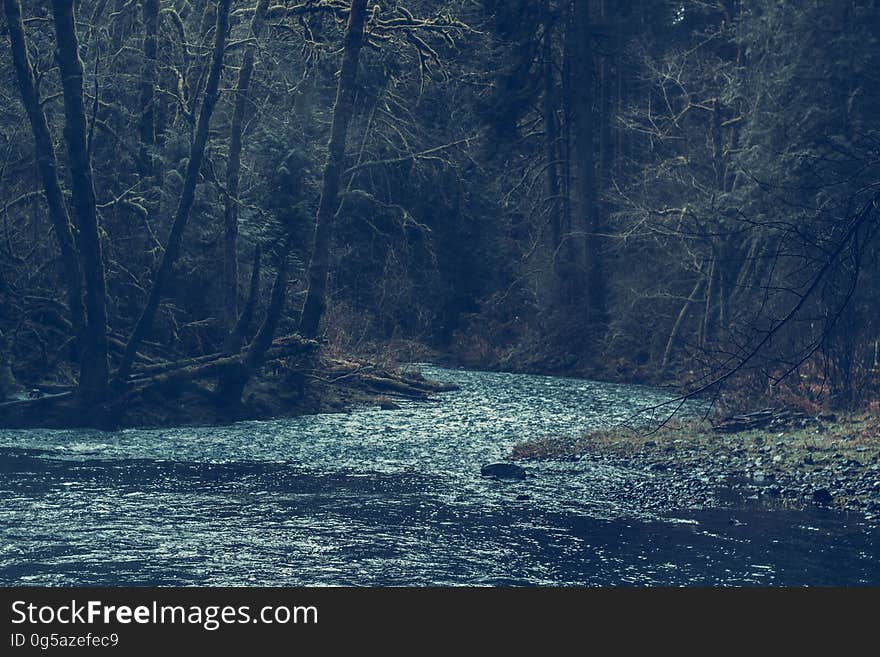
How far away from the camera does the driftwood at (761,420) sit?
68.6 ft

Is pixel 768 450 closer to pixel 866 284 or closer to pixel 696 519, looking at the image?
pixel 696 519

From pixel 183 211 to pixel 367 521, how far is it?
1093cm

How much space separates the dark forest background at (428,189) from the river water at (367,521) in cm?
273

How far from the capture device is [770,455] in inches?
729

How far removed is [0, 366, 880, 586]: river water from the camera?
1166 centimetres

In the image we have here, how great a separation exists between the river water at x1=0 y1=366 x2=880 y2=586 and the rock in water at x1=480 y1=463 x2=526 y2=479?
15.1 inches

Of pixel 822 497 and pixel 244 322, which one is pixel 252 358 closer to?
pixel 244 322

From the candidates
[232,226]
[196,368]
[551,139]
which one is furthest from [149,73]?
[551,139]

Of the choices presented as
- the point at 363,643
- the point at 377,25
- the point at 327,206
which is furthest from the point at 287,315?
the point at 363,643

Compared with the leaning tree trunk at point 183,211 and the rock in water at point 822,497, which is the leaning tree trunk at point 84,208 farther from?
the rock in water at point 822,497

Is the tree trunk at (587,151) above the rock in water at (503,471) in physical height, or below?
above

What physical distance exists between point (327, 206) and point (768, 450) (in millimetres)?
13735

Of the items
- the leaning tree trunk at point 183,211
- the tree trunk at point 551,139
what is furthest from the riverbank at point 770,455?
the tree trunk at point 551,139

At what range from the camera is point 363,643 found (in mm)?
8438
